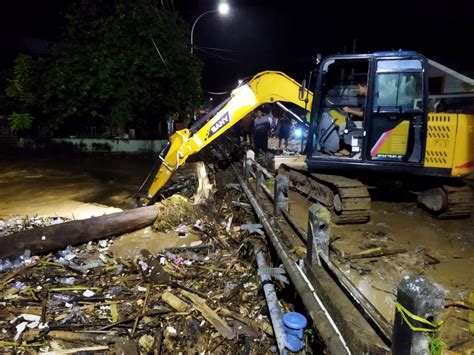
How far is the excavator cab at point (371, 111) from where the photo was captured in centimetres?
554

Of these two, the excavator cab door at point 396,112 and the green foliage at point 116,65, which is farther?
the green foliage at point 116,65

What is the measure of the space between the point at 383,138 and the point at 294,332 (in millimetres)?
3895

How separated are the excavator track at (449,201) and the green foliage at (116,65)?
1380 cm

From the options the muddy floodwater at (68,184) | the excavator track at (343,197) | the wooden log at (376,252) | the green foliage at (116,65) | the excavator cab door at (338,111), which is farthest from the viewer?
the green foliage at (116,65)

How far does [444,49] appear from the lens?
58.4 ft

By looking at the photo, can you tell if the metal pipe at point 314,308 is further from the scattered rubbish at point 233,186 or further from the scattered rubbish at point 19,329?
the scattered rubbish at point 233,186

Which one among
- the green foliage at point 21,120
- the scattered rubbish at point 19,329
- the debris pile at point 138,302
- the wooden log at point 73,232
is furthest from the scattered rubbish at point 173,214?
the green foliage at point 21,120

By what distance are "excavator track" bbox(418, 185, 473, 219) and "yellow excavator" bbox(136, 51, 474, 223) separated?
0.02 metres

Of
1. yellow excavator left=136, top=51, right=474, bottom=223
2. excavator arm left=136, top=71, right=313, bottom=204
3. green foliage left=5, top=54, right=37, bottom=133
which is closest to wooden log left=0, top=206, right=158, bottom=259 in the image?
excavator arm left=136, top=71, right=313, bottom=204

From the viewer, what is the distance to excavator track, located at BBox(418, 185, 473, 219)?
5863mm

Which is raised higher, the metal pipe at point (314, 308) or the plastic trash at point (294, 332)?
the metal pipe at point (314, 308)

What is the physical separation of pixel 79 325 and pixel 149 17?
15837mm

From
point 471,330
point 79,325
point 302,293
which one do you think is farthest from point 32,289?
point 471,330

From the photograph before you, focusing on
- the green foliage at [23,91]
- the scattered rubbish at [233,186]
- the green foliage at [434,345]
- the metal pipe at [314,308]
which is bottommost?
the metal pipe at [314,308]
